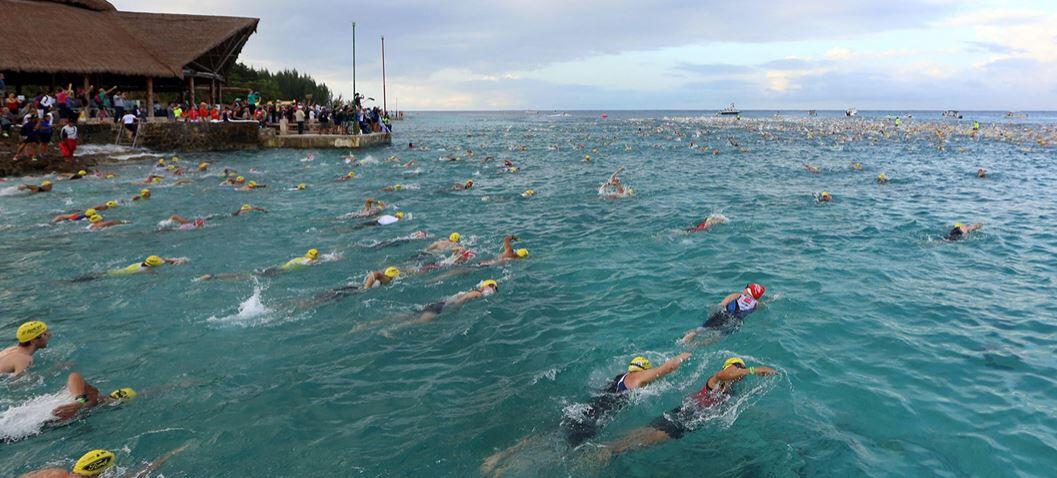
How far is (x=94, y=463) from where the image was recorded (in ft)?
17.1

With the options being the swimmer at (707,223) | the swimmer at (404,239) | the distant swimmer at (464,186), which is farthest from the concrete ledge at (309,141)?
the swimmer at (707,223)

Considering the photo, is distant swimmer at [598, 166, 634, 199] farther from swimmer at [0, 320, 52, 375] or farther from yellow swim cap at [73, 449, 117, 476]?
A: yellow swim cap at [73, 449, 117, 476]

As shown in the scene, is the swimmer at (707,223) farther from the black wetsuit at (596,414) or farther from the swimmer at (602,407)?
the black wetsuit at (596,414)

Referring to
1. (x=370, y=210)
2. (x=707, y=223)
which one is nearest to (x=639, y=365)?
(x=707, y=223)

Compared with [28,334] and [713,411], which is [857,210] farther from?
[28,334]

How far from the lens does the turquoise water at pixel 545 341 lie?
19.2 feet

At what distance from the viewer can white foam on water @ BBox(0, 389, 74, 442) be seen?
6008 millimetres

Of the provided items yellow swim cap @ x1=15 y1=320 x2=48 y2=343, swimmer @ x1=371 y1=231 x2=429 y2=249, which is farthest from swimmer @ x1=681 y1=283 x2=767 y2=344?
yellow swim cap @ x1=15 y1=320 x2=48 y2=343

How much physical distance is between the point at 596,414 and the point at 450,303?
3960 millimetres

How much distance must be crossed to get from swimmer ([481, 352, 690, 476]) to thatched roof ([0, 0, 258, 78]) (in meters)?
32.8

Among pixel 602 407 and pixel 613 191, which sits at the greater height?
pixel 613 191

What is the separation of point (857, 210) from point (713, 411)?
1396cm

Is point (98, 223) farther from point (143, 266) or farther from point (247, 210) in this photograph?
point (143, 266)

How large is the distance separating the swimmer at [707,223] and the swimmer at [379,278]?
26.3 feet
